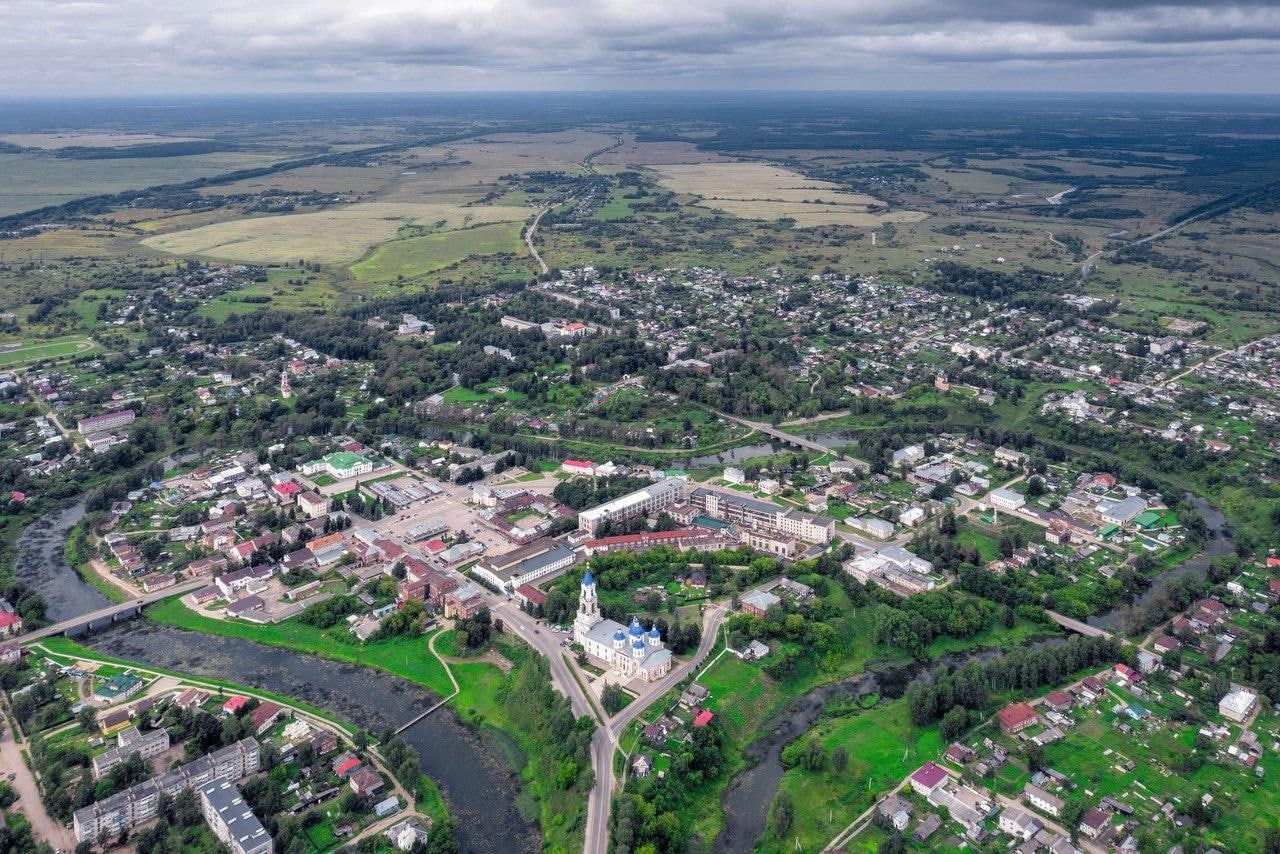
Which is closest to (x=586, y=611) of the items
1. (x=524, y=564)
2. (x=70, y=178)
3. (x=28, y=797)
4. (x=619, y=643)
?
(x=619, y=643)

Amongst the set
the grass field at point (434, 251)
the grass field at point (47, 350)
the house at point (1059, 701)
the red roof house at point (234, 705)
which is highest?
the grass field at point (434, 251)

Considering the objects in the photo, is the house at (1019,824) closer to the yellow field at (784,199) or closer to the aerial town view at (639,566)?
the aerial town view at (639,566)

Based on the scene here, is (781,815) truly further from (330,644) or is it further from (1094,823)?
(330,644)

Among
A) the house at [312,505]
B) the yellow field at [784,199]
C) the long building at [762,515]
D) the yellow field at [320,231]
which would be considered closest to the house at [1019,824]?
the long building at [762,515]

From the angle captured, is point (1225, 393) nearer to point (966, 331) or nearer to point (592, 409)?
point (966, 331)

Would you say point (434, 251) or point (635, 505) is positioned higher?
point (434, 251)

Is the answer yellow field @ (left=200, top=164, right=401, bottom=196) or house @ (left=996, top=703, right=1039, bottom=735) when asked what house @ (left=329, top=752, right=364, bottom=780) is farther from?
yellow field @ (left=200, top=164, right=401, bottom=196)
